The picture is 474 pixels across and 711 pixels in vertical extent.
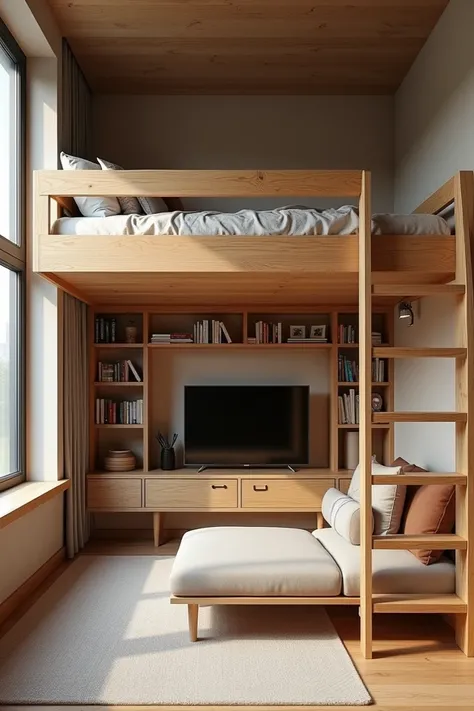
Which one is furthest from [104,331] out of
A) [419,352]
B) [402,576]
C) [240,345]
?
[402,576]

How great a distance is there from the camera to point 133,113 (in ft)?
18.4

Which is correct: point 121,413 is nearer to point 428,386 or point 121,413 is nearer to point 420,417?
A: point 428,386

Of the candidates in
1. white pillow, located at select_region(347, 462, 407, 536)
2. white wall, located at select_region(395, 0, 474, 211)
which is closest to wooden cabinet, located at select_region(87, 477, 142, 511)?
white pillow, located at select_region(347, 462, 407, 536)

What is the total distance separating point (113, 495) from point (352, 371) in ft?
6.60

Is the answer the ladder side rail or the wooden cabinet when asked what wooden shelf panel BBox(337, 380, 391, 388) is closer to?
the wooden cabinet

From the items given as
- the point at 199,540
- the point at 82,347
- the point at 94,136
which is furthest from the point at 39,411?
the point at 94,136

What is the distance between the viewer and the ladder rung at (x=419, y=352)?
320 cm

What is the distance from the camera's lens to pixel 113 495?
5.16 meters

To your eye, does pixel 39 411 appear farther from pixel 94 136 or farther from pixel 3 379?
pixel 94 136

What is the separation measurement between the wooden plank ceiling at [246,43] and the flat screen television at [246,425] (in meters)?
2.30

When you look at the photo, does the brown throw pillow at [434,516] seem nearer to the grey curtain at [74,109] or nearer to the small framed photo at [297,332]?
the small framed photo at [297,332]

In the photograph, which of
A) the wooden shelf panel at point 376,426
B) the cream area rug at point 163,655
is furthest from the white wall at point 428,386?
the cream area rug at point 163,655

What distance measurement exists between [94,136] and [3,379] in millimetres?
2409

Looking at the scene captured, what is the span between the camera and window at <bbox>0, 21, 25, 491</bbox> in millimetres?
4066
